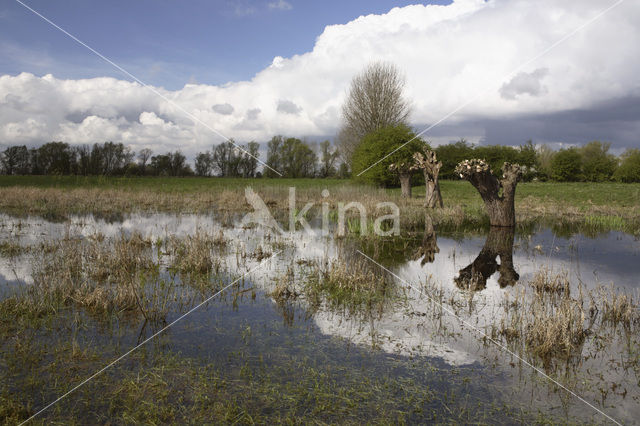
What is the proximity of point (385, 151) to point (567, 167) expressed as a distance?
106ft

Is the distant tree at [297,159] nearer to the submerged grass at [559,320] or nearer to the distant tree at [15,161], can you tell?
the distant tree at [15,161]

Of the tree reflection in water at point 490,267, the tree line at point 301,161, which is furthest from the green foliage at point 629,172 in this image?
the tree reflection in water at point 490,267

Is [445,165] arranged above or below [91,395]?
above

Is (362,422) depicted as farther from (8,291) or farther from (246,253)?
(246,253)

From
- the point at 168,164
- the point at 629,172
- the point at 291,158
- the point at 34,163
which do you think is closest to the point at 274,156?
the point at 291,158

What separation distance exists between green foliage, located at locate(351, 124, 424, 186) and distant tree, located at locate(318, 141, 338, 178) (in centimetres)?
3150

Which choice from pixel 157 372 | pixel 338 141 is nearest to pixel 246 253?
pixel 157 372

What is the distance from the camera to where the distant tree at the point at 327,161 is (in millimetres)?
68363

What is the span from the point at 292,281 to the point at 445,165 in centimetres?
4872

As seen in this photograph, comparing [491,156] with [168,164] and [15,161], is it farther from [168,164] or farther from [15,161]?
[15,161]

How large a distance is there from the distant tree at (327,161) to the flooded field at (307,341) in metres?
59.4

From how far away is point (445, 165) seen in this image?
174ft

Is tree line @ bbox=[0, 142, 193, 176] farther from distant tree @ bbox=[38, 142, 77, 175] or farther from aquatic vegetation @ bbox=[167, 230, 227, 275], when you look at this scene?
aquatic vegetation @ bbox=[167, 230, 227, 275]

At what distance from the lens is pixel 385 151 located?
3322cm
